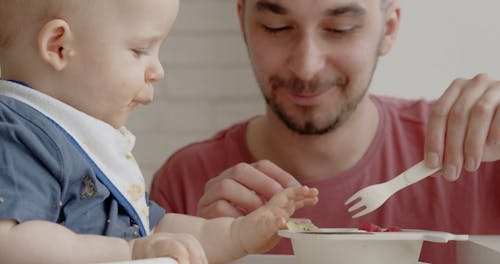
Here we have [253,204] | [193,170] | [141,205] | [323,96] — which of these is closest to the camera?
[141,205]

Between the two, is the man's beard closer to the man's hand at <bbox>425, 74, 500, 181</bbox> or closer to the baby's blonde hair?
the man's hand at <bbox>425, 74, 500, 181</bbox>

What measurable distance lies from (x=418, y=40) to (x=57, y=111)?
134cm

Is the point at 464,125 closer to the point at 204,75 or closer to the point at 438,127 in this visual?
the point at 438,127

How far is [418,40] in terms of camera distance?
1.93m


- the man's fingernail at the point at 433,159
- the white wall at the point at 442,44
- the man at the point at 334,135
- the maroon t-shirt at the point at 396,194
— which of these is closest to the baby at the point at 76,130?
the man's fingernail at the point at 433,159

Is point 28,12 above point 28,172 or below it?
above

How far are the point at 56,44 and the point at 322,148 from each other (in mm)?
946

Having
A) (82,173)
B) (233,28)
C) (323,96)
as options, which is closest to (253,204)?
(323,96)

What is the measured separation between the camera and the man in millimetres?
1234

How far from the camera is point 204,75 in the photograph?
2.41 meters

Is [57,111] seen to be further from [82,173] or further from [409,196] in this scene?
[409,196]

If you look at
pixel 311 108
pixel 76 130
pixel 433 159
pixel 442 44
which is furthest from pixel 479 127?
pixel 442 44

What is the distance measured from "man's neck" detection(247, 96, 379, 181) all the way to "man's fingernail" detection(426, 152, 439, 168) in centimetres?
52

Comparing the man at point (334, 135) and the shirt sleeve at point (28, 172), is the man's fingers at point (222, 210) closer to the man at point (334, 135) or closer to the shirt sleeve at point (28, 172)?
the man at point (334, 135)
